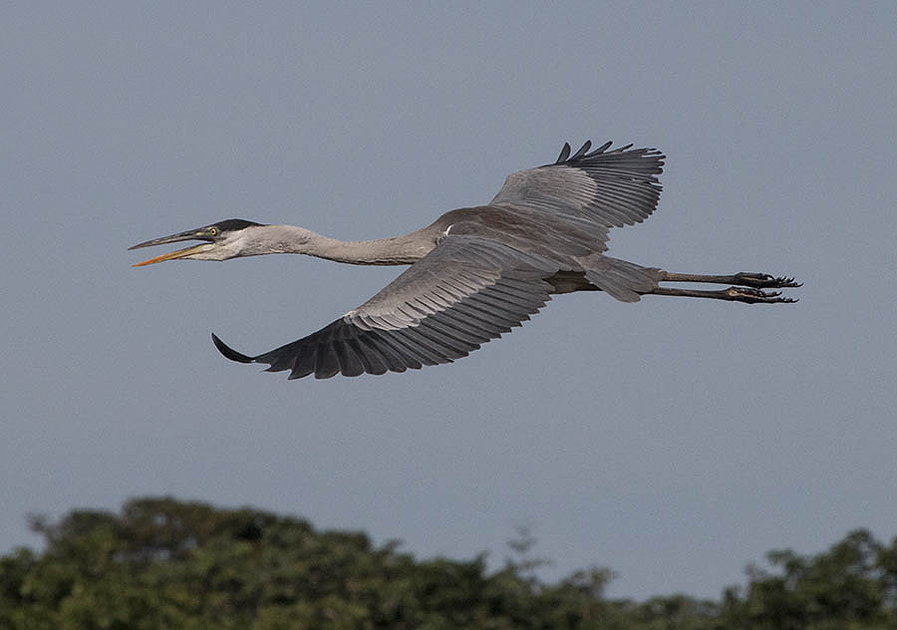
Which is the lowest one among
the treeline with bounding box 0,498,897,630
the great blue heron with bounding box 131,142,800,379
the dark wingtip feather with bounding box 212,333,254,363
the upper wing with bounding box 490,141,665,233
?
the treeline with bounding box 0,498,897,630

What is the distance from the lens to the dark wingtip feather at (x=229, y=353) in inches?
427

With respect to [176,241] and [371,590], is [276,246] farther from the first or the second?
[371,590]

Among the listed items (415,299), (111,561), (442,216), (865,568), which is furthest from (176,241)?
(865,568)

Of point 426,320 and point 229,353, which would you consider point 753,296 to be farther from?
point 229,353

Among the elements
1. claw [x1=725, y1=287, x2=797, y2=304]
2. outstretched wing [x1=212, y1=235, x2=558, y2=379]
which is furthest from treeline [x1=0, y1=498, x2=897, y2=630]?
outstretched wing [x1=212, y1=235, x2=558, y2=379]

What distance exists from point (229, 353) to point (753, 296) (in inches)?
229

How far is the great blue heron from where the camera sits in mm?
10938

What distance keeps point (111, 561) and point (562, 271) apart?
8396 millimetres

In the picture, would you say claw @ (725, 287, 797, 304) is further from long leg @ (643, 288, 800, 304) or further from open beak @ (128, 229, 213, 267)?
open beak @ (128, 229, 213, 267)

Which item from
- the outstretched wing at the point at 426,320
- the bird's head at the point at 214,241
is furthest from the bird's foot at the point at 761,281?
the bird's head at the point at 214,241

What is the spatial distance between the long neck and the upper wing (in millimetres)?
1816

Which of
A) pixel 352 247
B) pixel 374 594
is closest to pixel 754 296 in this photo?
pixel 352 247

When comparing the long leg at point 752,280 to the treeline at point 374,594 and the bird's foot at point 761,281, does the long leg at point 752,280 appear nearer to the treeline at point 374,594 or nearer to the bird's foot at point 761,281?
the bird's foot at point 761,281

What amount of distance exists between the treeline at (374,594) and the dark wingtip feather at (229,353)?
14.1 feet
